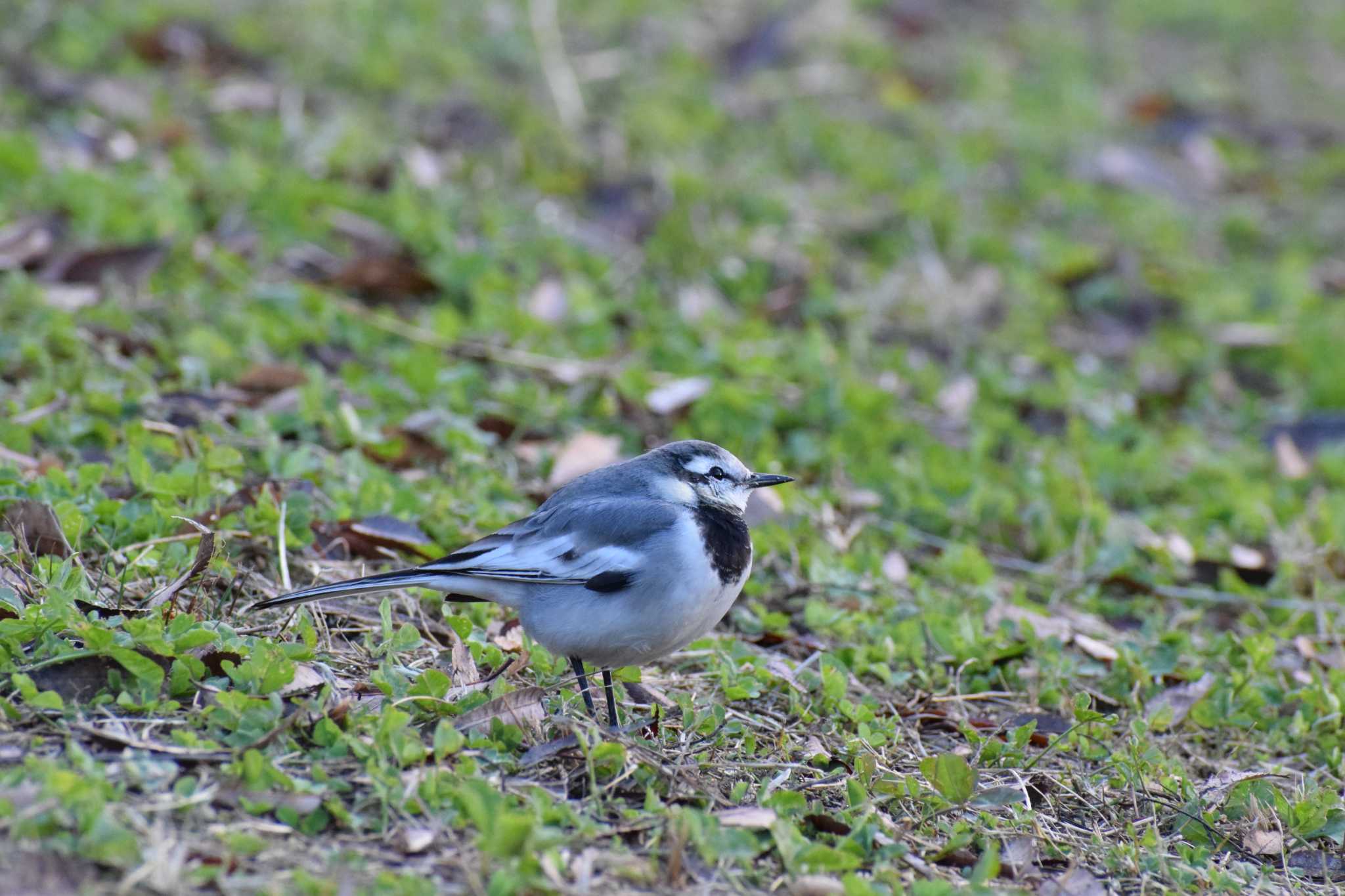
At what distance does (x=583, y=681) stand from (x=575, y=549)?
40cm

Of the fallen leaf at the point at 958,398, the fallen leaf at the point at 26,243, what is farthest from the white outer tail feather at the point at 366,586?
the fallen leaf at the point at 958,398

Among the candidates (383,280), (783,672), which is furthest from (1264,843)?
(383,280)

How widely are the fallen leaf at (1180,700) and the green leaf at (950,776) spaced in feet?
3.35

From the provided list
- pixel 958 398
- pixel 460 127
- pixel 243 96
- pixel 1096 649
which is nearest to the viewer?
pixel 1096 649

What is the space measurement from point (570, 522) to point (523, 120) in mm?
5069

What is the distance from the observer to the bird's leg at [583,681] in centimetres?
421

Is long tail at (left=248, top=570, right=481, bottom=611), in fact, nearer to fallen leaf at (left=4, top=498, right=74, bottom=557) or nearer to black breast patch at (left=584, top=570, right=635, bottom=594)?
black breast patch at (left=584, top=570, right=635, bottom=594)

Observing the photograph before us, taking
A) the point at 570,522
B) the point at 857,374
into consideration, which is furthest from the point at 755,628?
the point at 857,374

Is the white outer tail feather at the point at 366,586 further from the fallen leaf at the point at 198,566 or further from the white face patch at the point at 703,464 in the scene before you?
the white face patch at the point at 703,464

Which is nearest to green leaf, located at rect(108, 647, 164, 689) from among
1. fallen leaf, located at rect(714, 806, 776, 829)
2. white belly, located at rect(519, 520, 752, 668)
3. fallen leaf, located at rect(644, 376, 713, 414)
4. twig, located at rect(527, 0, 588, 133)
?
white belly, located at rect(519, 520, 752, 668)

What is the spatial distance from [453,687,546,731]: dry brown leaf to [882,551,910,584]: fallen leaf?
1933 mm

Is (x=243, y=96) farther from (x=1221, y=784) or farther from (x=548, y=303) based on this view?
(x=1221, y=784)

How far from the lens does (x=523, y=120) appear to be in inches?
350

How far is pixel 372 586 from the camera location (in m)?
4.05
